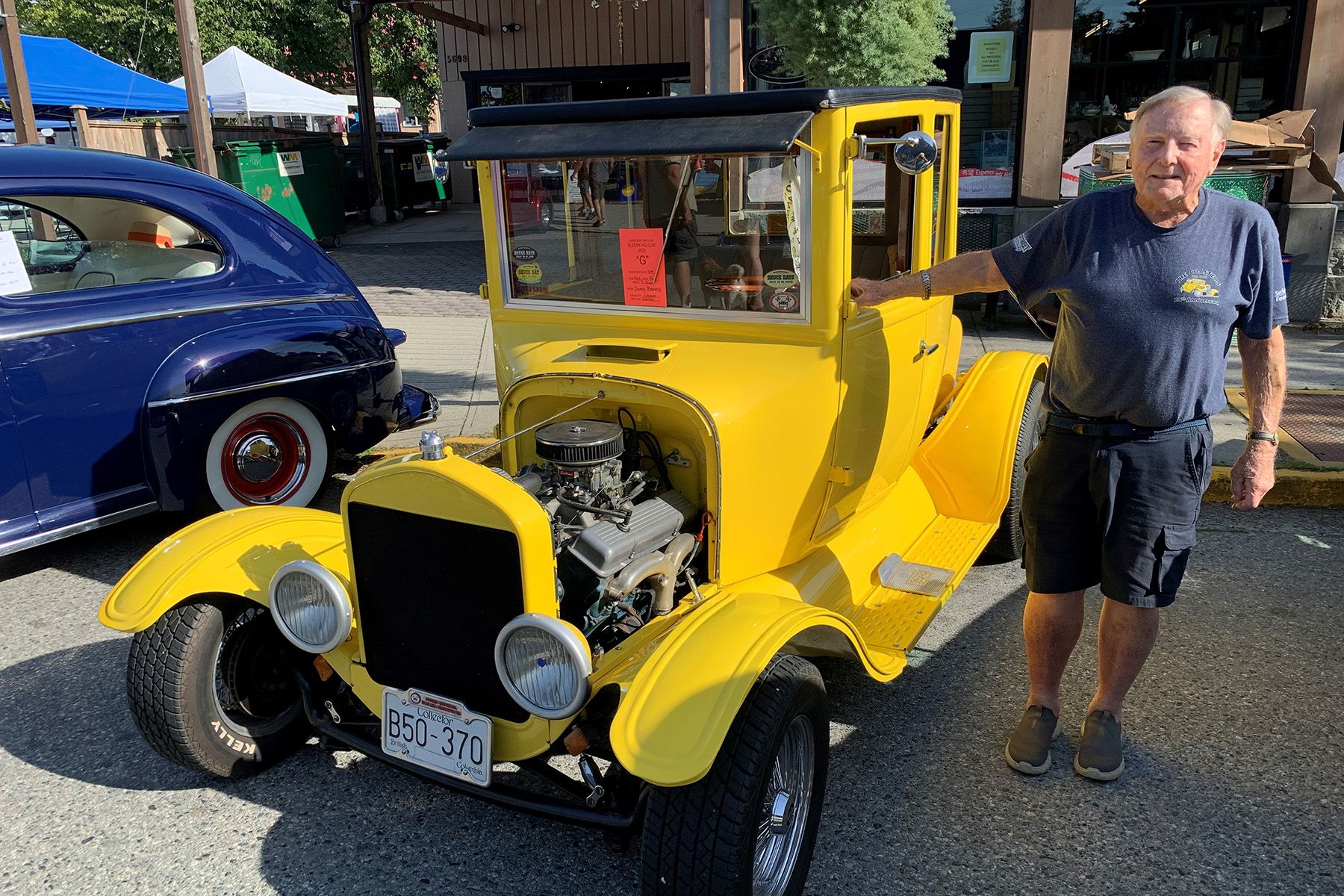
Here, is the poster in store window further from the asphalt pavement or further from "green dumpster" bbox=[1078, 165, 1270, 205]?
the asphalt pavement

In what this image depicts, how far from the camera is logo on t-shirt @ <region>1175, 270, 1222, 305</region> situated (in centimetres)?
257

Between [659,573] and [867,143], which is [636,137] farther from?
[659,573]

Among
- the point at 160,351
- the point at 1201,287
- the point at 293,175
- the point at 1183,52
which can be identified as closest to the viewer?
the point at 1201,287

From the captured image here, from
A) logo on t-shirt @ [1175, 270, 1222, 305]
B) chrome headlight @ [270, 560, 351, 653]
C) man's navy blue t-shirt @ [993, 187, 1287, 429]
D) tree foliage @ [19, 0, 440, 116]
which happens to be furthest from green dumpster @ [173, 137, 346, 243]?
logo on t-shirt @ [1175, 270, 1222, 305]

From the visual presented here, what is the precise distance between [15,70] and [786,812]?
741cm

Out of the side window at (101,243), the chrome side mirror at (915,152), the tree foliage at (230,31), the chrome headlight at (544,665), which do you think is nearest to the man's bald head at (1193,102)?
the chrome side mirror at (915,152)

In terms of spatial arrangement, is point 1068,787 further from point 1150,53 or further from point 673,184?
point 1150,53

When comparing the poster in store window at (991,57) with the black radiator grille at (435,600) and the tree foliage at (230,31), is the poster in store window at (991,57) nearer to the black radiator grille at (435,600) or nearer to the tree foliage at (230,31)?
the black radiator grille at (435,600)

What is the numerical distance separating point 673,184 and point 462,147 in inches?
28.4

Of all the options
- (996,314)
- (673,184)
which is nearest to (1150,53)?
(996,314)

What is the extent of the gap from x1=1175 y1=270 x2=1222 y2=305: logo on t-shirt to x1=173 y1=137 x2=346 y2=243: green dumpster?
472 inches

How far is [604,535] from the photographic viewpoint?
2590 millimetres

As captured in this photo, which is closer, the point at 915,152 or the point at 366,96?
the point at 915,152

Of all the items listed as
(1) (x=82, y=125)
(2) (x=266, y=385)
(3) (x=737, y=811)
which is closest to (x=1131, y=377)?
(3) (x=737, y=811)
